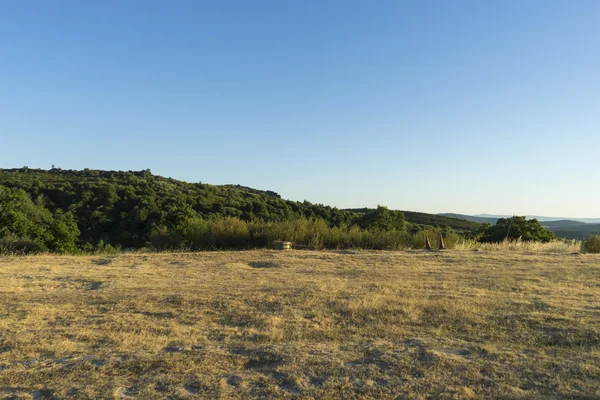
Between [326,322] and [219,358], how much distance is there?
191 cm

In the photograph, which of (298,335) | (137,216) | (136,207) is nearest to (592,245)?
(298,335)

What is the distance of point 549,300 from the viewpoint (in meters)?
7.07

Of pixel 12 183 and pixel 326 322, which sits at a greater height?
pixel 12 183

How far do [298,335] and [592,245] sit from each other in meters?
17.0

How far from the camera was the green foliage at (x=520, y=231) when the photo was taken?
82.8ft

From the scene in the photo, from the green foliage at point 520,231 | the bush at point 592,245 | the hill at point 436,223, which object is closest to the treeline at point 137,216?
the green foliage at point 520,231

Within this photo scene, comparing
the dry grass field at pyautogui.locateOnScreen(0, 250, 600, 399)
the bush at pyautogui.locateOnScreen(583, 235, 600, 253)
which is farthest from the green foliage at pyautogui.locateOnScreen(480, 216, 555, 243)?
the dry grass field at pyautogui.locateOnScreen(0, 250, 600, 399)

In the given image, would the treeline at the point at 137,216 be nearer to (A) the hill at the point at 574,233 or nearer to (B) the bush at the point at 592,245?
(B) the bush at the point at 592,245

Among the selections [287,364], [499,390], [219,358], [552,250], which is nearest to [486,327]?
[499,390]

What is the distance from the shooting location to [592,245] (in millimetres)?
17125

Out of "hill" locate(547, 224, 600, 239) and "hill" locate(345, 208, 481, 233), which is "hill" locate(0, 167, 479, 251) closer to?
"hill" locate(547, 224, 600, 239)

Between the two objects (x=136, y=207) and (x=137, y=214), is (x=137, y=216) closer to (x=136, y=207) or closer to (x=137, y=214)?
(x=137, y=214)

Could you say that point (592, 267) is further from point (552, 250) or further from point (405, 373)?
point (405, 373)

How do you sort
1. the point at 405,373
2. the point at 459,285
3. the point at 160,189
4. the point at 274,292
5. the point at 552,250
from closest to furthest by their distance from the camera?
the point at 405,373, the point at 274,292, the point at 459,285, the point at 552,250, the point at 160,189
